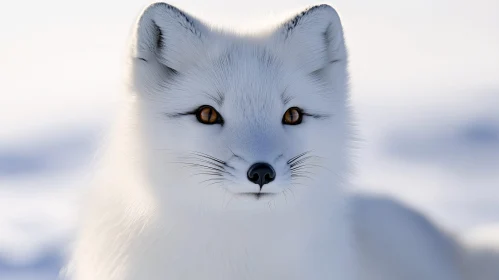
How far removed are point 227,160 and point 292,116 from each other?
1.37ft

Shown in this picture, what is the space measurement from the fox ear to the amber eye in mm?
484

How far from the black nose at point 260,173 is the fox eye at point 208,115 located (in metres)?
0.35

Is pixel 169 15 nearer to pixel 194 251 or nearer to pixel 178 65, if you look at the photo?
pixel 178 65

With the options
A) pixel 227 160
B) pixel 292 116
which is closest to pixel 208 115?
pixel 227 160

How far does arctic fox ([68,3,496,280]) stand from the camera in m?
3.81

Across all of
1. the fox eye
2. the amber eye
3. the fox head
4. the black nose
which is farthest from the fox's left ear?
the black nose

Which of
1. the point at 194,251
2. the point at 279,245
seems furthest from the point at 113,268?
the point at 279,245

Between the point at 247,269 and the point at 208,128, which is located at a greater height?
the point at 208,128

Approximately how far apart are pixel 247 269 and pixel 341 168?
629 millimetres

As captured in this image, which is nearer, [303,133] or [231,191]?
[231,191]

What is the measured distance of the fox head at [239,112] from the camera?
147 inches

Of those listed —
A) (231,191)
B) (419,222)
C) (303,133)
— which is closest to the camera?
(231,191)

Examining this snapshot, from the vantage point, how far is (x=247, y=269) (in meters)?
4.01

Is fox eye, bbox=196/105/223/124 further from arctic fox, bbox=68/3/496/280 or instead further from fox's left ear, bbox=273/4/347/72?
fox's left ear, bbox=273/4/347/72
